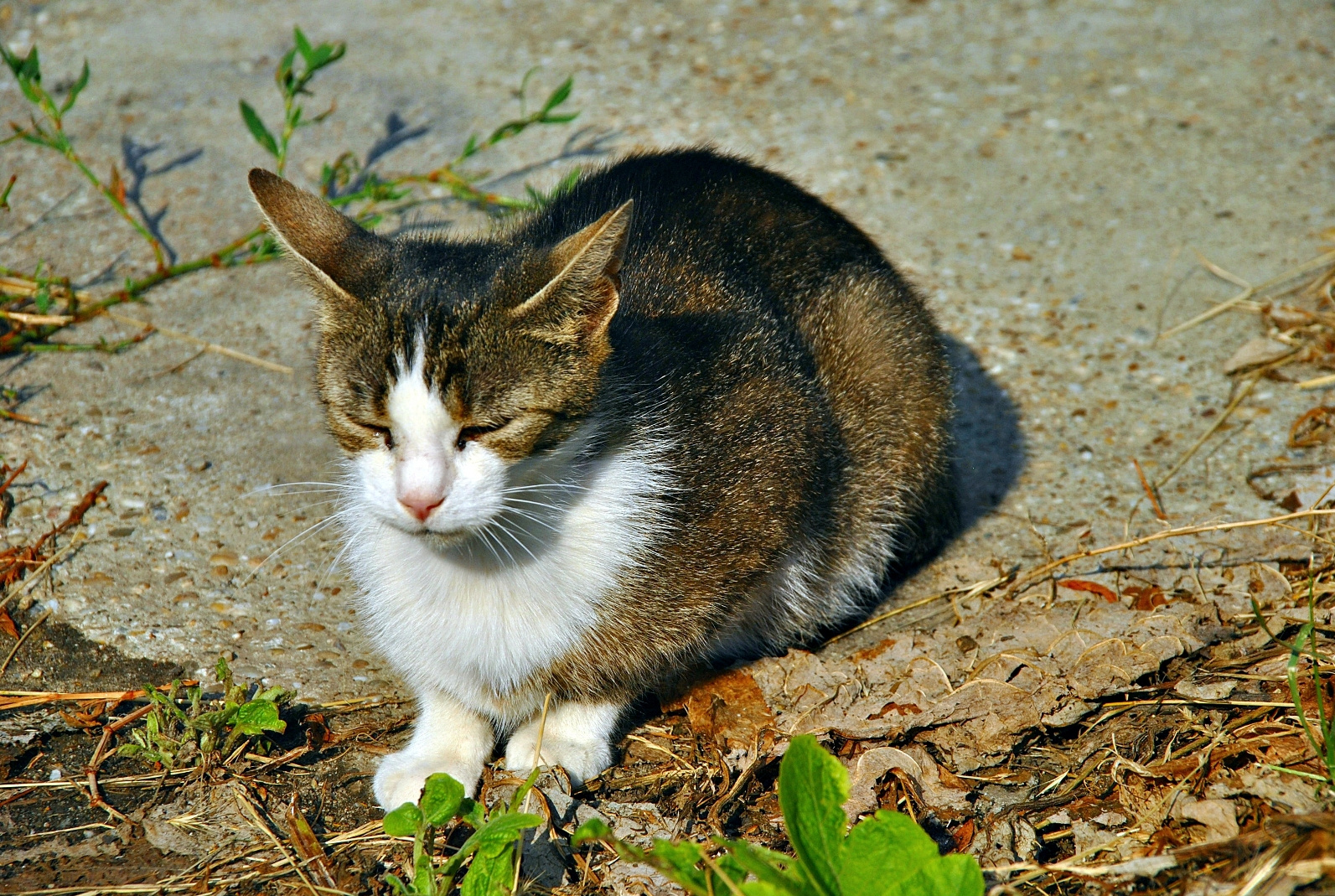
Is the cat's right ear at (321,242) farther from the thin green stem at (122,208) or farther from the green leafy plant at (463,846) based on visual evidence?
the thin green stem at (122,208)

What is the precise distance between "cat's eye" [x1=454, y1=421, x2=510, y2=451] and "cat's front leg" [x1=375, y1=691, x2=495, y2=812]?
2.59 feet

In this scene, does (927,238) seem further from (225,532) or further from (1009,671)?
(225,532)

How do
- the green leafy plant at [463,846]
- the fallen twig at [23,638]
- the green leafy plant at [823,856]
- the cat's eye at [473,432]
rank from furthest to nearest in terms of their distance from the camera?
the fallen twig at [23,638] < the cat's eye at [473,432] < the green leafy plant at [463,846] < the green leafy plant at [823,856]

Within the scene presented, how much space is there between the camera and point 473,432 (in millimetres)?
2414

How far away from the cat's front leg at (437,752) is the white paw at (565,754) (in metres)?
0.08

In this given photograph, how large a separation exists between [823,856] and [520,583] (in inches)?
35.6

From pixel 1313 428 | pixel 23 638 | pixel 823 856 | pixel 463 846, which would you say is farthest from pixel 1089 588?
pixel 23 638

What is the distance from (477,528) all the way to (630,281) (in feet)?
2.83

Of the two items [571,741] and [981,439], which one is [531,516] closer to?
[571,741]

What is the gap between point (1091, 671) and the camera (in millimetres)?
2840

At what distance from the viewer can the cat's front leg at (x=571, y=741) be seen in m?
2.78

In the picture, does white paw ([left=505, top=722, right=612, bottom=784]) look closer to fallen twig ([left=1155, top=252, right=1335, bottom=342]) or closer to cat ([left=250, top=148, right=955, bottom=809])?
cat ([left=250, top=148, right=955, bottom=809])

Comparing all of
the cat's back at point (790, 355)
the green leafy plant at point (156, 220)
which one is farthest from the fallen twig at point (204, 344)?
the cat's back at point (790, 355)

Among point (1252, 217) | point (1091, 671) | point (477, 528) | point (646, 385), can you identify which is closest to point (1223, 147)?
point (1252, 217)
